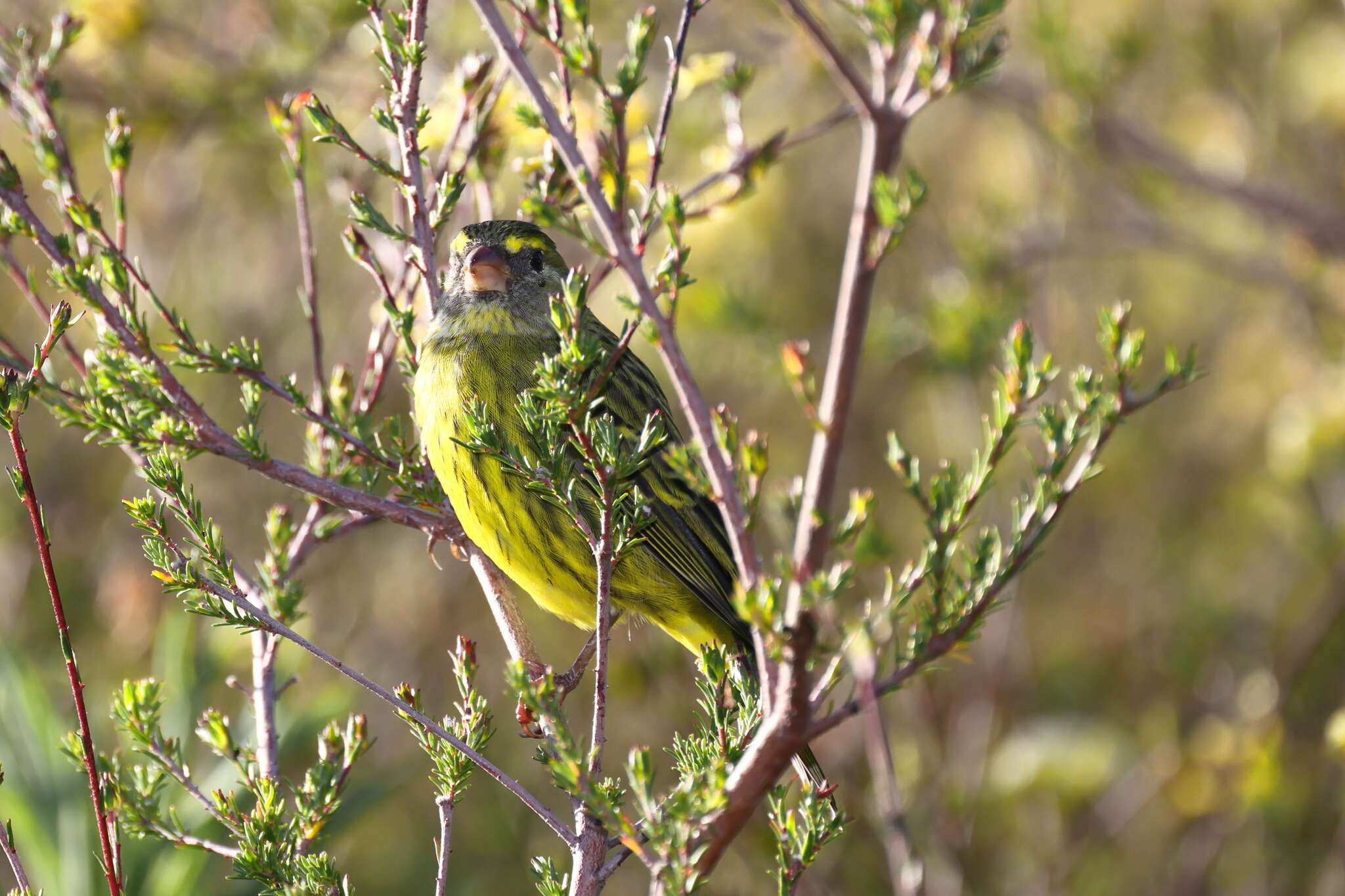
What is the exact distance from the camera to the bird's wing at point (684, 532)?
11.0 feet

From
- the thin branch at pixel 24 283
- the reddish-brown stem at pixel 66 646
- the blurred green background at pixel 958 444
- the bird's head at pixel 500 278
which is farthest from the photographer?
the blurred green background at pixel 958 444

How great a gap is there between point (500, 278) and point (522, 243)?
7.1 inches

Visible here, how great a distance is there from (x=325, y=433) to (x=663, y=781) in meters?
3.51

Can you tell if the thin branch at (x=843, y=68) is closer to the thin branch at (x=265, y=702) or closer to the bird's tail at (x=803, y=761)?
the bird's tail at (x=803, y=761)

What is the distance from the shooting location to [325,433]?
2.90 metres

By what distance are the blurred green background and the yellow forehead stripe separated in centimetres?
53

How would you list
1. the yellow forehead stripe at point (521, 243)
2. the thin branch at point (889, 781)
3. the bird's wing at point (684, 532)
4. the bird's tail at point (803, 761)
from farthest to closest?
the yellow forehead stripe at point (521, 243), the bird's wing at point (684, 532), the bird's tail at point (803, 761), the thin branch at point (889, 781)

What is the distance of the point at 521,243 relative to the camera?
3.68m

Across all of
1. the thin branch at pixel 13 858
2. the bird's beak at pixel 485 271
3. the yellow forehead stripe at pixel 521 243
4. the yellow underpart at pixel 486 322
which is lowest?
the thin branch at pixel 13 858

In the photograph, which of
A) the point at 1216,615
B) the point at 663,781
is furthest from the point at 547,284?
A: the point at 1216,615

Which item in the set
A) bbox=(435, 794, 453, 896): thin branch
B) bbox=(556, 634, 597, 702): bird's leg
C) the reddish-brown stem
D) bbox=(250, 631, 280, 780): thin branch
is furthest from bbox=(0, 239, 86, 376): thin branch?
bbox=(556, 634, 597, 702): bird's leg

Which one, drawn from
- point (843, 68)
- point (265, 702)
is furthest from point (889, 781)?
point (265, 702)

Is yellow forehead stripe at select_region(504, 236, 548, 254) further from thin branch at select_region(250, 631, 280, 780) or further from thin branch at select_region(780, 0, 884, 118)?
thin branch at select_region(780, 0, 884, 118)

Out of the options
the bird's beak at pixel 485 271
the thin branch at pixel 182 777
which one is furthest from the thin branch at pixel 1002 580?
the bird's beak at pixel 485 271
